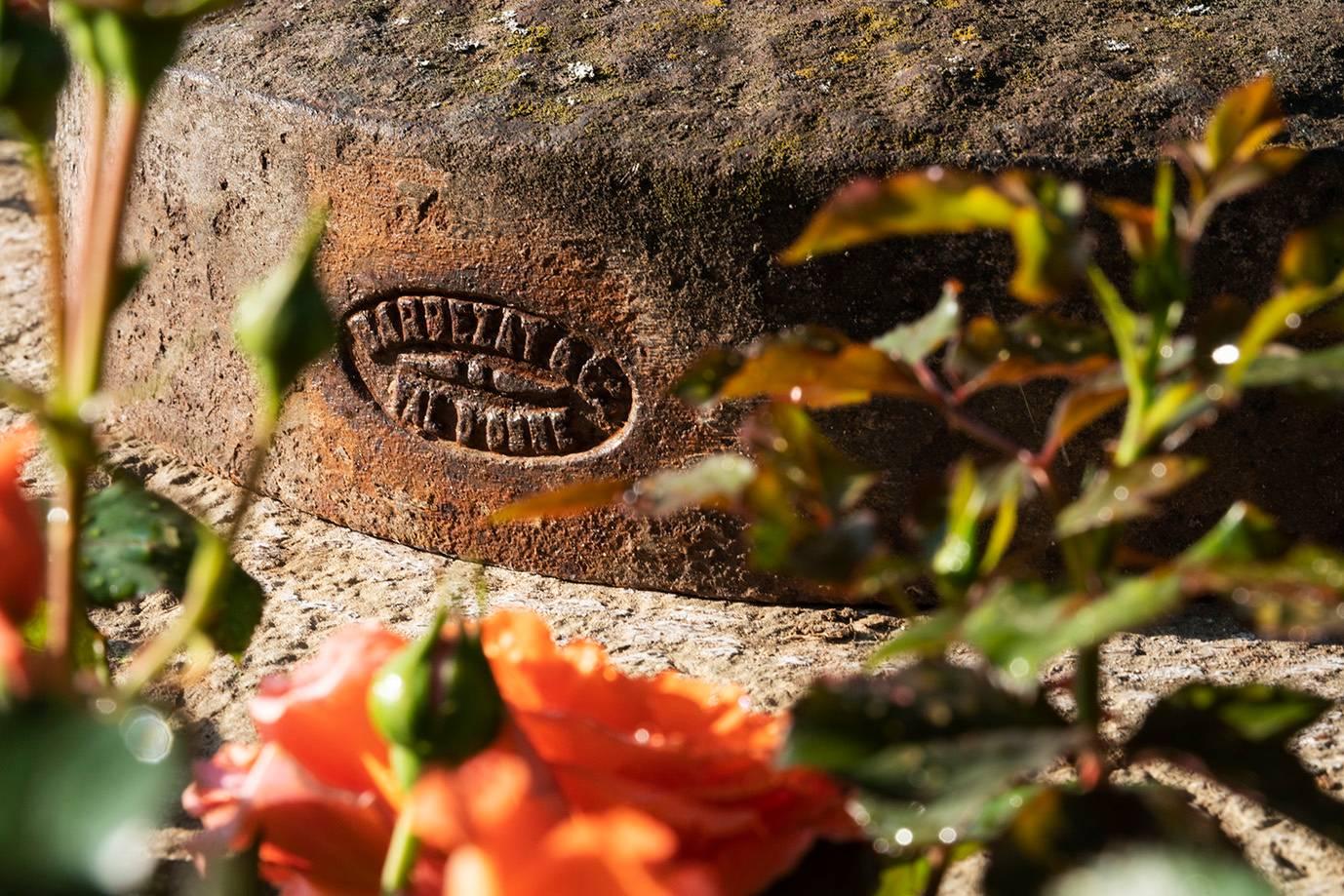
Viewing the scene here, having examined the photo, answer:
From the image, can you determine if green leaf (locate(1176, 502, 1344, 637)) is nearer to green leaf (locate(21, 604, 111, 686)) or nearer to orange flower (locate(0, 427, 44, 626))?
orange flower (locate(0, 427, 44, 626))

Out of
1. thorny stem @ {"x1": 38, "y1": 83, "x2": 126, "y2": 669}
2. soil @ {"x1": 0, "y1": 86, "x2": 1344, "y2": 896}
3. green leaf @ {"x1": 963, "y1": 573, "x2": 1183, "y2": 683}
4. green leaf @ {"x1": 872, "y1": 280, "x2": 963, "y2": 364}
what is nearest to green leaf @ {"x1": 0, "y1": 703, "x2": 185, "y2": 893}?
thorny stem @ {"x1": 38, "y1": 83, "x2": 126, "y2": 669}

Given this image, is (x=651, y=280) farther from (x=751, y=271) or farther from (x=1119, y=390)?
(x=1119, y=390)

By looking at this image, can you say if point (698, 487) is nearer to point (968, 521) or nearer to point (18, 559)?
point (968, 521)

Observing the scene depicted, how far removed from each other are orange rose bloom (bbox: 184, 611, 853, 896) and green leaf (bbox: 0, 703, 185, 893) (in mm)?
107

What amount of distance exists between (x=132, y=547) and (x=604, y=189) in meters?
1.07

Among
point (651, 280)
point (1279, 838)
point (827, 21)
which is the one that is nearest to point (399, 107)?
point (651, 280)

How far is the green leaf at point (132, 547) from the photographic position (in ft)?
1.73

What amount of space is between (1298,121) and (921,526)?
1.26m

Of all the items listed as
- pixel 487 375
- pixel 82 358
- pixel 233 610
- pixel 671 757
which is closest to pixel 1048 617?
pixel 671 757

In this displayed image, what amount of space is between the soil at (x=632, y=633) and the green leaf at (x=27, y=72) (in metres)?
1.10

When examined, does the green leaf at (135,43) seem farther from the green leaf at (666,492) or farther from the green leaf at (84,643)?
the green leaf at (84,643)

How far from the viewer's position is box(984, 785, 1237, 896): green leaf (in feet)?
1.17

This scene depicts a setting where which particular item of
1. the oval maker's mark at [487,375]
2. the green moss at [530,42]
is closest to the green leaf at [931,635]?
the oval maker's mark at [487,375]

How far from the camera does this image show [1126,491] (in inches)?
15.4
